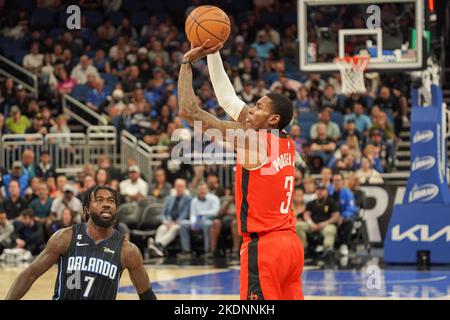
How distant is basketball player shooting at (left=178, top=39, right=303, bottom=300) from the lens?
6.85m

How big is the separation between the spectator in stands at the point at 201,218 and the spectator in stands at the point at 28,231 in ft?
7.94

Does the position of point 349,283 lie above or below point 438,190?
below

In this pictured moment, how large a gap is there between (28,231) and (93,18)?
950 cm

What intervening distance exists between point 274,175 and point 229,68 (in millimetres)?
16167

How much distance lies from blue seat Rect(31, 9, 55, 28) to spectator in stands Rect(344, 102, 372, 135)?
9.17 m

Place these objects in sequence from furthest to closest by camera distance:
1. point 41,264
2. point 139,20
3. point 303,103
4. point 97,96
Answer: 1. point 139,20
2. point 97,96
3. point 303,103
4. point 41,264

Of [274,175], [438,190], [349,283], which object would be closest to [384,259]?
[438,190]

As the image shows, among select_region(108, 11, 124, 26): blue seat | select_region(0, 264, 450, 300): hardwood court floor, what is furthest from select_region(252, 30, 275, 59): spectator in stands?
select_region(0, 264, 450, 300): hardwood court floor

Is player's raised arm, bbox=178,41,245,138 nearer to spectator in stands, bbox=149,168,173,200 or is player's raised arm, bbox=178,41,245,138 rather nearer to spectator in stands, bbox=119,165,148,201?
spectator in stands, bbox=119,165,148,201

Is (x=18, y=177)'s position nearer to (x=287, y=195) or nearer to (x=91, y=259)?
(x=287, y=195)

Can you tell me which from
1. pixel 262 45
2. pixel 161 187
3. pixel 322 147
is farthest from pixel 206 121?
pixel 262 45

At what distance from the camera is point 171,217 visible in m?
17.9

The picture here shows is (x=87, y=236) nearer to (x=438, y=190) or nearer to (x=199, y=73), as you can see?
(x=438, y=190)
